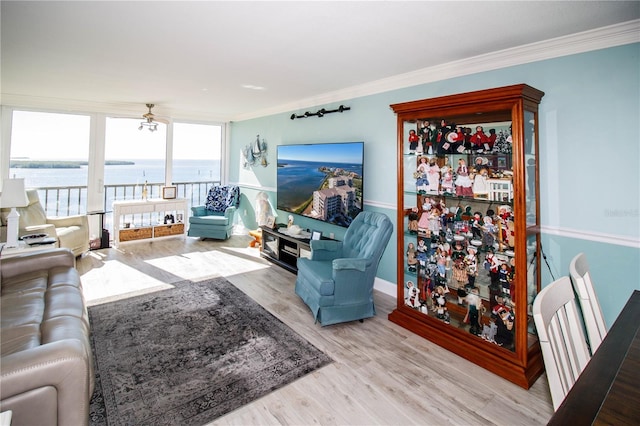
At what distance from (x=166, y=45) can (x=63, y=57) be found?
1191mm

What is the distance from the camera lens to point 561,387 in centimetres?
107

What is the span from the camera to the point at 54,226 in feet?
13.6

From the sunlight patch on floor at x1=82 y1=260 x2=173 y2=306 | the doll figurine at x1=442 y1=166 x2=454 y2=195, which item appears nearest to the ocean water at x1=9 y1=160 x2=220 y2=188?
the sunlight patch on floor at x1=82 y1=260 x2=173 y2=306

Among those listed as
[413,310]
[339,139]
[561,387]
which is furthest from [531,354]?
[339,139]

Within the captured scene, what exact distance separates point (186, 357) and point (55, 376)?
1122 mm

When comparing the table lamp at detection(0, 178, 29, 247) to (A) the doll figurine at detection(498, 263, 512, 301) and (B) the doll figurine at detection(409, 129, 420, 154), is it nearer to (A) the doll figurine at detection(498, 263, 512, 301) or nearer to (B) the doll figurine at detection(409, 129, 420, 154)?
(B) the doll figurine at detection(409, 129, 420, 154)

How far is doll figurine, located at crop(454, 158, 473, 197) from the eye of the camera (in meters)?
2.53

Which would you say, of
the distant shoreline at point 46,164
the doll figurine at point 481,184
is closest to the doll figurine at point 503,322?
the doll figurine at point 481,184

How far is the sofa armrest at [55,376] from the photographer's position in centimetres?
123

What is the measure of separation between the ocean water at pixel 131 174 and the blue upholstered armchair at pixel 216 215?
0.89 metres

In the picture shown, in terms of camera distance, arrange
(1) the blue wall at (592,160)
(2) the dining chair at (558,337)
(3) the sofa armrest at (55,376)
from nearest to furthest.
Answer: (2) the dining chair at (558,337) → (3) the sofa armrest at (55,376) → (1) the blue wall at (592,160)

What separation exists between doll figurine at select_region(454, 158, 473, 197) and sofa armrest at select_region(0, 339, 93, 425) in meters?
2.62

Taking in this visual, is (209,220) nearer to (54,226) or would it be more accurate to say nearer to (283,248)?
(283,248)

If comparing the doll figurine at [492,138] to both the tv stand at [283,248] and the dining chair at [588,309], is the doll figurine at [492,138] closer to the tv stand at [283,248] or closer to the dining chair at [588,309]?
the dining chair at [588,309]
